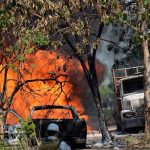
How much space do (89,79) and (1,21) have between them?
19.1 feet

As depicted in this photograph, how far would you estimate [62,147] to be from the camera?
9555 mm

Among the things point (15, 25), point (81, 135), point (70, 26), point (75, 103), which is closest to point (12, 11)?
point (15, 25)

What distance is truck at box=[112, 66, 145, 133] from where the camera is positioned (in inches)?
919

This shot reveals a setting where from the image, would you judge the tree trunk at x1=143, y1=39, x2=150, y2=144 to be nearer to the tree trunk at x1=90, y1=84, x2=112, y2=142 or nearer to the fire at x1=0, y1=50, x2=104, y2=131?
the tree trunk at x1=90, y1=84, x2=112, y2=142

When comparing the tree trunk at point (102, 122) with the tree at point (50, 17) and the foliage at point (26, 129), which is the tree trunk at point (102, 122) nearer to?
the tree at point (50, 17)

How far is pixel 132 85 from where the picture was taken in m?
24.9

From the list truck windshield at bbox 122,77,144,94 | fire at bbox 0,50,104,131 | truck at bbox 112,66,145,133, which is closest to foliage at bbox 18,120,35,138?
truck at bbox 112,66,145,133

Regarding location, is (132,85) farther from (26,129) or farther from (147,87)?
(26,129)

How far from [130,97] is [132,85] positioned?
29.0 inches

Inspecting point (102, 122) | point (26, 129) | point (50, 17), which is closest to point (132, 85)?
point (102, 122)

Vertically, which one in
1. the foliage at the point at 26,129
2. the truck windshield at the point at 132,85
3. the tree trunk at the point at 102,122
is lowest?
the foliage at the point at 26,129

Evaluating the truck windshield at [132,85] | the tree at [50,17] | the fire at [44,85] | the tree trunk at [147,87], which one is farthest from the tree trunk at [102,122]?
the fire at [44,85]

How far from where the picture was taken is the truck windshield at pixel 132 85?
80.9ft

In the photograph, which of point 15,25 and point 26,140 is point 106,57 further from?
point 26,140
